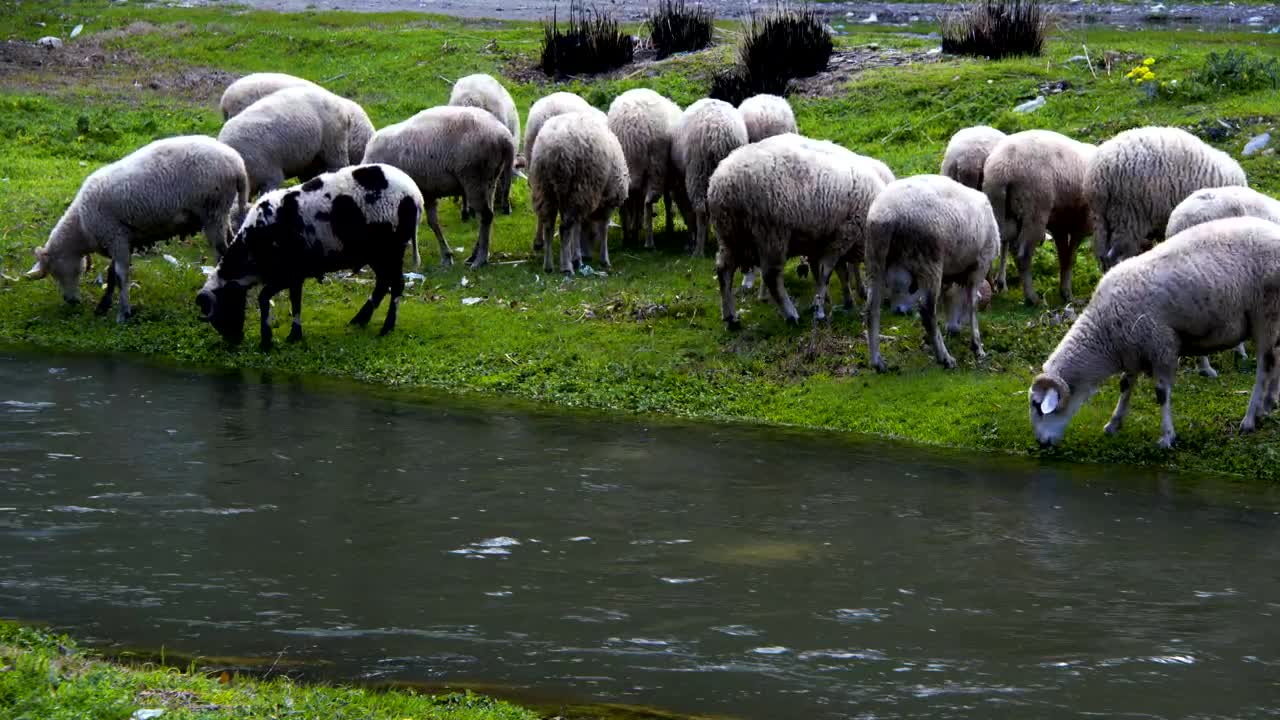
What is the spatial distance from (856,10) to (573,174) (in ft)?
102

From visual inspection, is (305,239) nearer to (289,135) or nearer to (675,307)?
(289,135)

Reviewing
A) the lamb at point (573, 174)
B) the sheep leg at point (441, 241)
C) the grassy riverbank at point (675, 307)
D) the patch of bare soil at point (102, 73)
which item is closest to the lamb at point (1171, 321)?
the grassy riverbank at point (675, 307)

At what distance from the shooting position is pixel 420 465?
11.6 meters

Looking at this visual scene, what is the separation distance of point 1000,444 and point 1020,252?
3.52 m

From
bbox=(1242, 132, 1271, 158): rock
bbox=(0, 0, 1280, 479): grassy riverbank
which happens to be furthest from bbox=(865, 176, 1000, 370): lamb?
bbox=(1242, 132, 1271, 158): rock

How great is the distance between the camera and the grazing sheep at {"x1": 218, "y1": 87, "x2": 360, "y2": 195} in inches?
733

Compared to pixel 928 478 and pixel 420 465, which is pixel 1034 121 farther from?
pixel 420 465

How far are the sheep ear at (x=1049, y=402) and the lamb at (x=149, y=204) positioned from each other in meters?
9.24

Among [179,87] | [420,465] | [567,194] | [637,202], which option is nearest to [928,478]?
[420,465]

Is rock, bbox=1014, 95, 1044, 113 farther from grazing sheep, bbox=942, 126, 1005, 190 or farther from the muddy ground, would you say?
the muddy ground

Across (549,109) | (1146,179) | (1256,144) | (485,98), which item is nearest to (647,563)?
(1146,179)

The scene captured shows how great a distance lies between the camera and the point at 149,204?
16.4m

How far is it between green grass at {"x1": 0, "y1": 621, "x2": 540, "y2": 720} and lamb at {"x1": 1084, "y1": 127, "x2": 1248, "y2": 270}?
9.39m

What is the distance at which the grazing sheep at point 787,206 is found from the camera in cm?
1459
